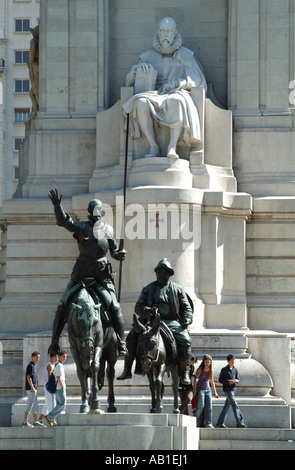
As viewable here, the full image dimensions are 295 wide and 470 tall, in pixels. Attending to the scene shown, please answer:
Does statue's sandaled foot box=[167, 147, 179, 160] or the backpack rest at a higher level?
statue's sandaled foot box=[167, 147, 179, 160]

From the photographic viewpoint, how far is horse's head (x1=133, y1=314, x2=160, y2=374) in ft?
116

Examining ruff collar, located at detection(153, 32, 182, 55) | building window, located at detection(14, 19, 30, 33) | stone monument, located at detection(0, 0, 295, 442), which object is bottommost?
stone monument, located at detection(0, 0, 295, 442)

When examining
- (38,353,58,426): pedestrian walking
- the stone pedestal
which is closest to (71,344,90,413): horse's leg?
the stone pedestal

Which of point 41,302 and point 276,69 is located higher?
point 276,69

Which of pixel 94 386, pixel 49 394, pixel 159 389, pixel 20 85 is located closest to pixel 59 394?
pixel 49 394

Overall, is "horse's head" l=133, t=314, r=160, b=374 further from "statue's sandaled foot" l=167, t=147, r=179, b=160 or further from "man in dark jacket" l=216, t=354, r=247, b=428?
"statue's sandaled foot" l=167, t=147, r=179, b=160

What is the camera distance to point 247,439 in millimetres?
36594

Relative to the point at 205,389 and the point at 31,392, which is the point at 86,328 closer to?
the point at 205,389

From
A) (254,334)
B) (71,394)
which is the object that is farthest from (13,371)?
(254,334)

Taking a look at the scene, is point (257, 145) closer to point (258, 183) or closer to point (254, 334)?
point (258, 183)

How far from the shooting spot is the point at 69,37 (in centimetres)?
4612

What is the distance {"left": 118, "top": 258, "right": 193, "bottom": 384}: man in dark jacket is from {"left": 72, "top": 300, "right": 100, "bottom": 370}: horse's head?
3.88 feet

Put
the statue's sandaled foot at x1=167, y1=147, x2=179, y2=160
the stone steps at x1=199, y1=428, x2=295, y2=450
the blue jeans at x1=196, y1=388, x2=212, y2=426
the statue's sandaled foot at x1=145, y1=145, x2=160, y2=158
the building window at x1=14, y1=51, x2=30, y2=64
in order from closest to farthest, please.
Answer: the stone steps at x1=199, y1=428, x2=295, y2=450 < the blue jeans at x1=196, y1=388, x2=212, y2=426 < the statue's sandaled foot at x1=167, y1=147, x2=179, y2=160 < the statue's sandaled foot at x1=145, y1=145, x2=160, y2=158 < the building window at x1=14, y1=51, x2=30, y2=64
